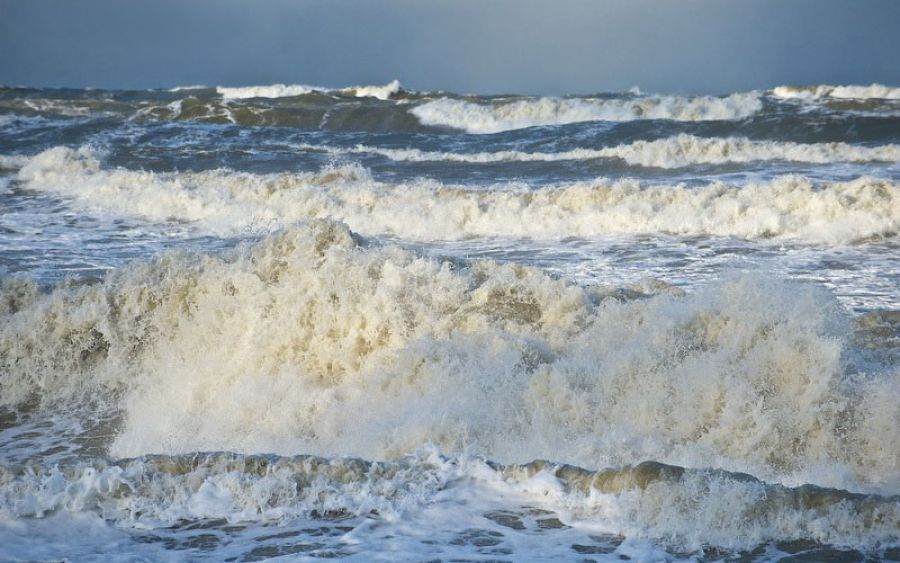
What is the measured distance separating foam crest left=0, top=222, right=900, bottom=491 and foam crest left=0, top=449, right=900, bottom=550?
2.98ft

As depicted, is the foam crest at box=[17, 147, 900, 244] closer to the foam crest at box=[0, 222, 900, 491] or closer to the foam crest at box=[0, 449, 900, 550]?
the foam crest at box=[0, 222, 900, 491]

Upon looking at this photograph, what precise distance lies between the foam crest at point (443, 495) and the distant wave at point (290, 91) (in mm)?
42639

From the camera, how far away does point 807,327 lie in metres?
6.69

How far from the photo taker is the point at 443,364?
24.2 ft

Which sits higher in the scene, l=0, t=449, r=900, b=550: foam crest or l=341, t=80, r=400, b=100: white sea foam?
l=341, t=80, r=400, b=100: white sea foam

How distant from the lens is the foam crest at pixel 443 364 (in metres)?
6.00

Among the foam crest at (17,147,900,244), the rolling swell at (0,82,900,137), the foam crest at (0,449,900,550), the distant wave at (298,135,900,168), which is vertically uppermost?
the rolling swell at (0,82,900,137)

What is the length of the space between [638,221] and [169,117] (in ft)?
82.2

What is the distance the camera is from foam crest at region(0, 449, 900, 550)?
430cm

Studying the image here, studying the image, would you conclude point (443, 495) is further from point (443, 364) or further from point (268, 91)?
point (268, 91)

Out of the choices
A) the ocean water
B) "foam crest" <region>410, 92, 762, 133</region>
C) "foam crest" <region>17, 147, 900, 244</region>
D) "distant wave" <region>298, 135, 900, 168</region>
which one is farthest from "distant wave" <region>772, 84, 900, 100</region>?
"foam crest" <region>17, 147, 900, 244</region>

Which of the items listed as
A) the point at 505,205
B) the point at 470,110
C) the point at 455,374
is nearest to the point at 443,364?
the point at 455,374

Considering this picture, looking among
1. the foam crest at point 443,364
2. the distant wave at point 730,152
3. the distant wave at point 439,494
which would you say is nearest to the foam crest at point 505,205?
the distant wave at point 730,152

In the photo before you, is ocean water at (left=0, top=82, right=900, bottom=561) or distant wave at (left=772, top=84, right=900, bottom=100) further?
distant wave at (left=772, top=84, right=900, bottom=100)
